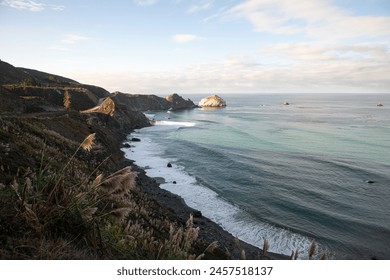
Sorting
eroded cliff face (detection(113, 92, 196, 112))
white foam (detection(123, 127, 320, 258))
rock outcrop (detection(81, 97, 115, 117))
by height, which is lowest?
white foam (detection(123, 127, 320, 258))

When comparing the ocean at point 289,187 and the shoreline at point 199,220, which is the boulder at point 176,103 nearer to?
the ocean at point 289,187

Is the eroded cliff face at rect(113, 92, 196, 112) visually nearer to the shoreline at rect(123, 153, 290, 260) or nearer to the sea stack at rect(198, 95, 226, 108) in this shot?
the sea stack at rect(198, 95, 226, 108)

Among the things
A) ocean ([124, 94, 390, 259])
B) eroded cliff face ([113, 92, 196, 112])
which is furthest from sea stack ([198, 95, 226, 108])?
ocean ([124, 94, 390, 259])

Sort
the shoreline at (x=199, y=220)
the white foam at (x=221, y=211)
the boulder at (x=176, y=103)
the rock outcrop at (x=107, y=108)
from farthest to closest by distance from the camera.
Answer: 1. the boulder at (x=176, y=103)
2. the rock outcrop at (x=107, y=108)
3. the white foam at (x=221, y=211)
4. the shoreline at (x=199, y=220)

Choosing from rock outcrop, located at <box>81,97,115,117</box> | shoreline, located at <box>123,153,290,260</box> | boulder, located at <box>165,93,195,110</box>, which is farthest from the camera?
boulder, located at <box>165,93,195,110</box>

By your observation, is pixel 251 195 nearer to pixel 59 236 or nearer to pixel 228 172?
pixel 228 172

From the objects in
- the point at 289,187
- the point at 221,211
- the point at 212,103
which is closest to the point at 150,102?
the point at 212,103

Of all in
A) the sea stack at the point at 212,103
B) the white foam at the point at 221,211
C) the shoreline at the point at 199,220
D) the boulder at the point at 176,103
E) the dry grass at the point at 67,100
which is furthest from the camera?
the sea stack at the point at 212,103

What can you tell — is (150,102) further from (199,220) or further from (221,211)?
(199,220)

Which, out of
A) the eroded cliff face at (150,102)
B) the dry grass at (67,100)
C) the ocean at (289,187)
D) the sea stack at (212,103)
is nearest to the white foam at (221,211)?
the ocean at (289,187)

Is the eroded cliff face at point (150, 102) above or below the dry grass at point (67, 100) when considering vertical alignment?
above
